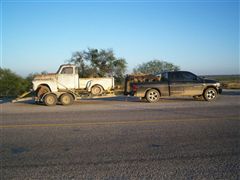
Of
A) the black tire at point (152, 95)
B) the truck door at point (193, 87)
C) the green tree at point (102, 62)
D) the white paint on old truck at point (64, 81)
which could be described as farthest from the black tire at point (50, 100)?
the green tree at point (102, 62)

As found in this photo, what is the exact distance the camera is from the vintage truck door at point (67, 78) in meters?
13.7

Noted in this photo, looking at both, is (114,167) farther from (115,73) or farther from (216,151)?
(115,73)

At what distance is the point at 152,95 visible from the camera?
13.3m

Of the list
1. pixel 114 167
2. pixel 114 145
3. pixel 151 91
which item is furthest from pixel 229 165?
pixel 151 91

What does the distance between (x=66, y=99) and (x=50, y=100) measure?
3.18 feet

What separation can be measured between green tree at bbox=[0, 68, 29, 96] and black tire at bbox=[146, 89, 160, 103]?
28.2 m

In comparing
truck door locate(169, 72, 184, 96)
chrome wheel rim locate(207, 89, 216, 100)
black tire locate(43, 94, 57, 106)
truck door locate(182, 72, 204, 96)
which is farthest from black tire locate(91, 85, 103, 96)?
chrome wheel rim locate(207, 89, 216, 100)

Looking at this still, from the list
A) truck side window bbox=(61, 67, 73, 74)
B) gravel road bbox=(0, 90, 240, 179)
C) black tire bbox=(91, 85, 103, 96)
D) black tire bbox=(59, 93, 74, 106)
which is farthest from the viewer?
black tire bbox=(91, 85, 103, 96)

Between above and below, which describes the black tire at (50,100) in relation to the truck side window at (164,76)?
below

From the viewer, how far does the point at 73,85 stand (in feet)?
45.2

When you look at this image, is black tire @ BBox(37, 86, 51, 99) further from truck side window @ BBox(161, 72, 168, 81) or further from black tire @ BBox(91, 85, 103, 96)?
truck side window @ BBox(161, 72, 168, 81)

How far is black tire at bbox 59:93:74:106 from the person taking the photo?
13.1 meters

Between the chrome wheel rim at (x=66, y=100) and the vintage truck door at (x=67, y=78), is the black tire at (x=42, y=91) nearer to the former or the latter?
the vintage truck door at (x=67, y=78)

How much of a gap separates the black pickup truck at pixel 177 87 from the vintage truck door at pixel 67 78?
3860mm
